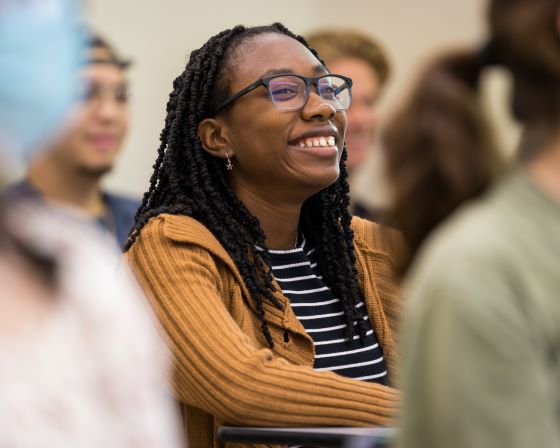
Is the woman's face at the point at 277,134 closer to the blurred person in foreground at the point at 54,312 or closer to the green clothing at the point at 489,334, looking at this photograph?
the green clothing at the point at 489,334

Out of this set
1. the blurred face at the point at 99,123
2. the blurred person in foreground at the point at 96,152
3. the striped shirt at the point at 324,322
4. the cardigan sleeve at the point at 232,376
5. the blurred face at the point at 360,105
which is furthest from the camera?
the blurred face at the point at 360,105

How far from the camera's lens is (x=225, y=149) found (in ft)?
9.30

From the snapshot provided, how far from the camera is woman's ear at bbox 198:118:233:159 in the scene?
2838mm

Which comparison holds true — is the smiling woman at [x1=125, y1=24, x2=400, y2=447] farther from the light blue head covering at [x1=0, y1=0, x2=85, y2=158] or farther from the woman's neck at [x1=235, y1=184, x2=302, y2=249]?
Result: the light blue head covering at [x1=0, y1=0, x2=85, y2=158]

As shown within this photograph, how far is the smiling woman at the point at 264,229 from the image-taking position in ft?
8.14

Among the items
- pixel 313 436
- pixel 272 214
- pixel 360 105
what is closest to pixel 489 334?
pixel 313 436

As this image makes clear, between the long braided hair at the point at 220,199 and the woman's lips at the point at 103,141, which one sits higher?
the woman's lips at the point at 103,141

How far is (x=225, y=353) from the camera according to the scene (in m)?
2.33

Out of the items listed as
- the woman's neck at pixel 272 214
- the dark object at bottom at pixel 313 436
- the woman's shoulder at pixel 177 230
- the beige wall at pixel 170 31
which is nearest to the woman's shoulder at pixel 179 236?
the woman's shoulder at pixel 177 230

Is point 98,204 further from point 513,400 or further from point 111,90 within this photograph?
point 513,400

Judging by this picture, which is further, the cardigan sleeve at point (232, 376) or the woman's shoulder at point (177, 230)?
the woman's shoulder at point (177, 230)

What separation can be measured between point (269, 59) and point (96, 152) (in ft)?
6.52

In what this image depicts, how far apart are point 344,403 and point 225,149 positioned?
791 mm

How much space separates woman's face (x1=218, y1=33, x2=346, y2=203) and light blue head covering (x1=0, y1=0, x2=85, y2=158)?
5.34 ft
